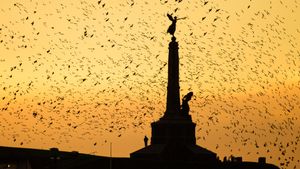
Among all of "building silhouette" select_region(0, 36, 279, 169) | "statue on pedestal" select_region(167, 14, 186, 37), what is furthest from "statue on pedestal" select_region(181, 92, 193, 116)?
"statue on pedestal" select_region(167, 14, 186, 37)

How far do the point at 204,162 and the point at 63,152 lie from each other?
98.4ft

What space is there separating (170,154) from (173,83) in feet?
53.9

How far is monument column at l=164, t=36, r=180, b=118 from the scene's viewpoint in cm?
14612

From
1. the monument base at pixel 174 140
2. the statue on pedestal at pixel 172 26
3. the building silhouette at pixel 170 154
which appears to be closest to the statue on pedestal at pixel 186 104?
the building silhouette at pixel 170 154

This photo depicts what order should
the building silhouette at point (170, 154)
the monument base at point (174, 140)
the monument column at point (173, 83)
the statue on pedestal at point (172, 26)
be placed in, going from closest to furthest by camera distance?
the building silhouette at point (170, 154) → the monument base at point (174, 140) → the monument column at point (173, 83) → the statue on pedestal at point (172, 26)

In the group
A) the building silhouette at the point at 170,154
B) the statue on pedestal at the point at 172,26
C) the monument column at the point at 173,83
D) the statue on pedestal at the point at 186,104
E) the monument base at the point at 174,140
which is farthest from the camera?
the statue on pedestal at the point at 172,26

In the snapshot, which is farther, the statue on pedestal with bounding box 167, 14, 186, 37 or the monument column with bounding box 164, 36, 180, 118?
the statue on pedestal with bounding box 167, 14, 186, 37

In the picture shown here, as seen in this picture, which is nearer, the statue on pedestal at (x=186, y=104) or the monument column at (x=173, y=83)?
the statue on pedestal at (x=186, y=104)

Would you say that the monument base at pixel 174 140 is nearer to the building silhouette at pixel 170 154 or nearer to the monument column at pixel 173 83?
the building silhouette at pixel 170 154

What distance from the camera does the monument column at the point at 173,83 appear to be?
479ft

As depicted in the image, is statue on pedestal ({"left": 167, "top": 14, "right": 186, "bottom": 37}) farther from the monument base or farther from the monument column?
the monument base

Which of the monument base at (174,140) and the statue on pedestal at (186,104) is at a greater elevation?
the statue on pedestal at (186,104)

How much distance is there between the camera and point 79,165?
5517 inches

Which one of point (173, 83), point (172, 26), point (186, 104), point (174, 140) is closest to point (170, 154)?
point (174, 140)
